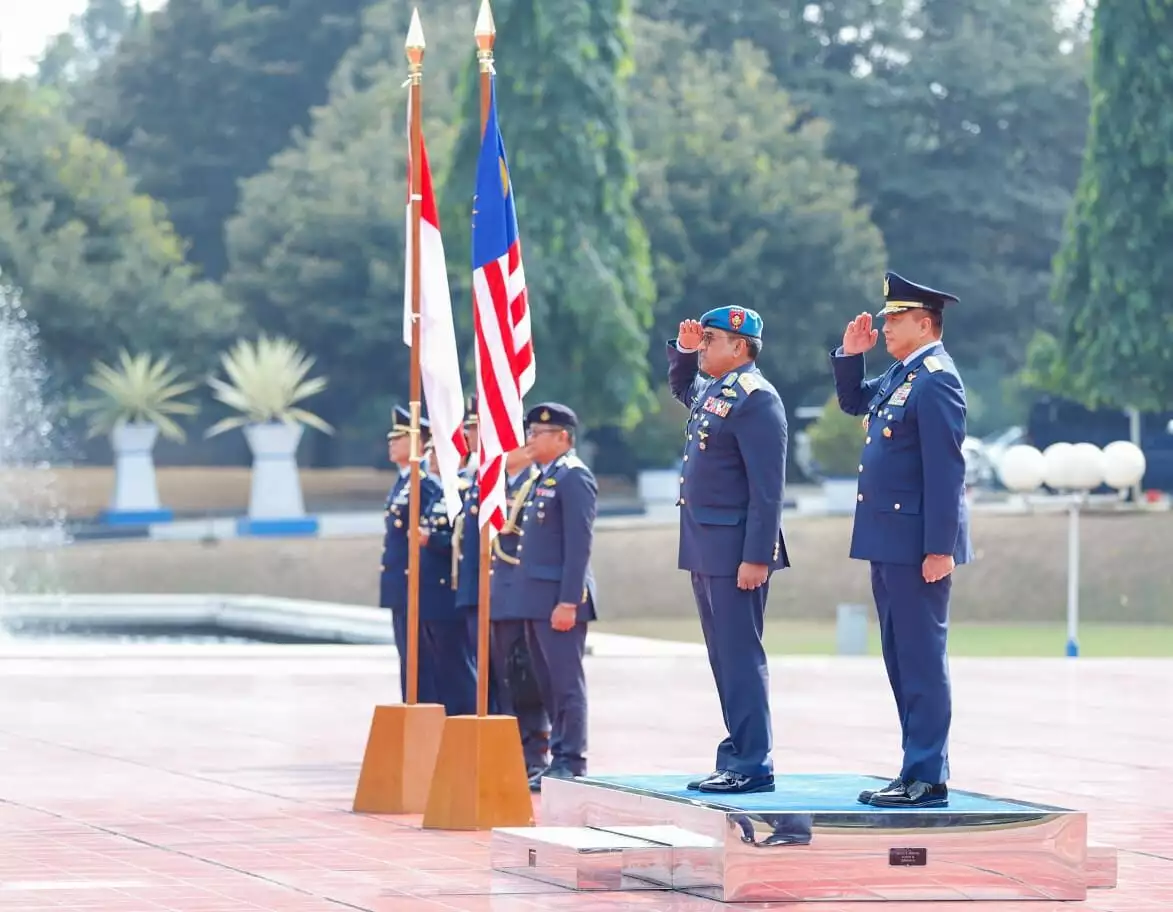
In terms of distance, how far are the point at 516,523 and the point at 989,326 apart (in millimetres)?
42242

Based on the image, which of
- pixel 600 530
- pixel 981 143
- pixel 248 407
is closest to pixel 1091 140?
pixel 600 530

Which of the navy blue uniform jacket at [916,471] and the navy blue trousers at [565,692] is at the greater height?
the navy blue uniform jacket at [916,471]

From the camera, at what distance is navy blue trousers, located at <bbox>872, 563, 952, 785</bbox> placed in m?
8.32

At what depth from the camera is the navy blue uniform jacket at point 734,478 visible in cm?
880

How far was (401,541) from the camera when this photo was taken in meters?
12.6

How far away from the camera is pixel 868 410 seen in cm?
882

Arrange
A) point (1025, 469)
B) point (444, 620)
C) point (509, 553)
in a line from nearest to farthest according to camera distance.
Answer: point (509, 553)
point (444, 620)
point (1025, 469)

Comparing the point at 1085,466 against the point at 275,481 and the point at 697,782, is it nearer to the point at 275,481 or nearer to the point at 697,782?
the point at 275,481

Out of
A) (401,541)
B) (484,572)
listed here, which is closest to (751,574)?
(484,572)

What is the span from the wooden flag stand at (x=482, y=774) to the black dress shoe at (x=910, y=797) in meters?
2.03

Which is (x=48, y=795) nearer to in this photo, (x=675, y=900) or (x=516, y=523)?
(x=516, y=523)

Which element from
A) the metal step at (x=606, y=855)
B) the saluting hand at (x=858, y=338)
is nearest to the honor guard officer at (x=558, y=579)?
the metal step at (x=606, y=855)

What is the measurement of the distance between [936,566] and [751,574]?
0.74 meters

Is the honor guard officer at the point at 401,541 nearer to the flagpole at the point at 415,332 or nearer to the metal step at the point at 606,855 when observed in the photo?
the flagpole at the point at 415,332
